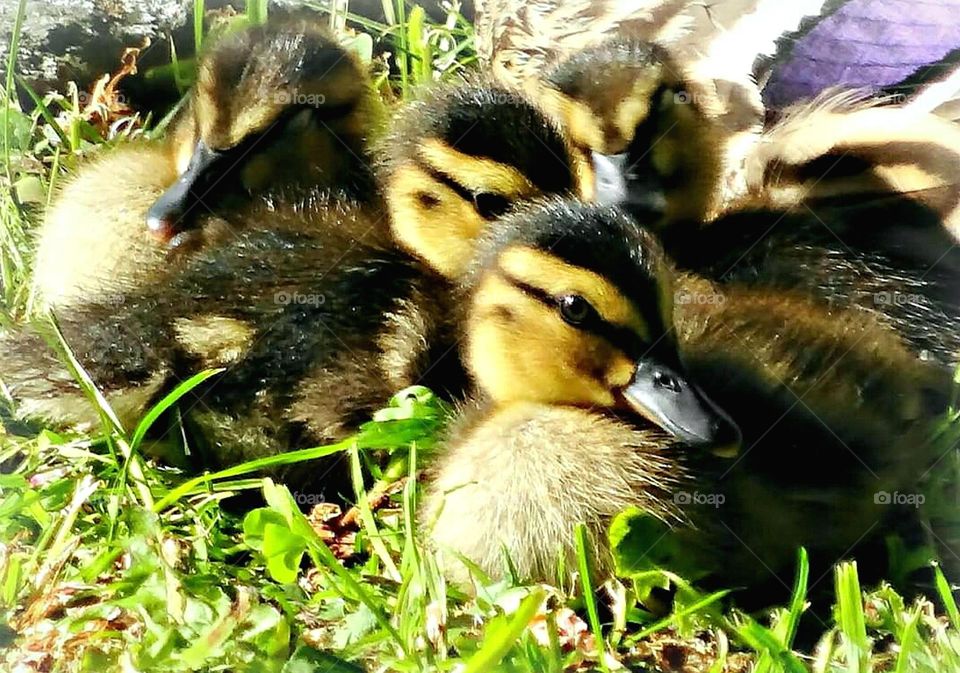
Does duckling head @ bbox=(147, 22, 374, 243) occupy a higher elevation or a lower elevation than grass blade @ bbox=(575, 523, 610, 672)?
higher

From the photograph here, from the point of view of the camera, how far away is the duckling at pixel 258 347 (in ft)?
4.60

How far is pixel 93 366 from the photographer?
139 cm

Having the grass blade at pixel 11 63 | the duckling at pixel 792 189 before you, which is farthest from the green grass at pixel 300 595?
the grass blade at pixel 11 63

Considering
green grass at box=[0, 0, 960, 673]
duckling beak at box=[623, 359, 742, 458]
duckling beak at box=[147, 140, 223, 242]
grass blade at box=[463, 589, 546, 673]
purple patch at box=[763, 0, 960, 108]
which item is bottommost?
green grass at box=[0, 0, 960, 673]

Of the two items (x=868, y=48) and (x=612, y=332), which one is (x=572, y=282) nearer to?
(x=612, y=332)

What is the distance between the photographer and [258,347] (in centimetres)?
141

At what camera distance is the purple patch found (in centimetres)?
176

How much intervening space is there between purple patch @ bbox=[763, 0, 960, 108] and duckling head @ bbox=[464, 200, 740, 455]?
721 millimetres

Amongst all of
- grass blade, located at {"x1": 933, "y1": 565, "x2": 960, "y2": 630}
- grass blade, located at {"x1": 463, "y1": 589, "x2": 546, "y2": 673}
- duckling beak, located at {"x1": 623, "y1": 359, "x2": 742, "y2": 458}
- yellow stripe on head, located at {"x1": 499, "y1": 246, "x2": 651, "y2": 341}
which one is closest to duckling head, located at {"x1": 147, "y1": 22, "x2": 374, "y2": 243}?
yellow stripe on head, located at {"x1": 499, "y1": 246, "x2": 651, "y2": 341}

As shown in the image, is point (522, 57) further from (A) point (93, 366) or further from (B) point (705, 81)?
(A) point (93, 366)

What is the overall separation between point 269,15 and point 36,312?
0.64 metres

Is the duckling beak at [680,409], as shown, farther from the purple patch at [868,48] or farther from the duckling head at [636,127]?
the purple patch at [868,48]

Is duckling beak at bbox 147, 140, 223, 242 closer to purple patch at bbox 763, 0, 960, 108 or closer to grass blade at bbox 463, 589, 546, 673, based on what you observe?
grass blade at bbox 463, 589, 546, 673

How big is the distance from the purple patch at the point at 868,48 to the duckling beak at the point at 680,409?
0.85 meters
